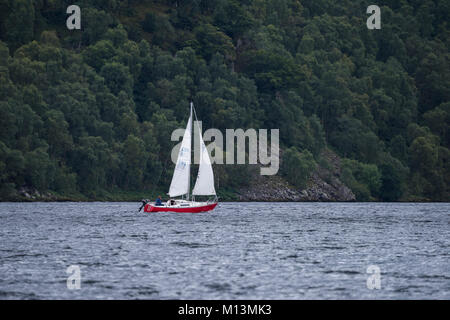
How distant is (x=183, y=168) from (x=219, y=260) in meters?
60.4

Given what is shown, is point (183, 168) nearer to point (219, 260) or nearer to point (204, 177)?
point (204, 177)

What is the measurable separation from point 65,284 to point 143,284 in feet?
15.7

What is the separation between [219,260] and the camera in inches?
2562

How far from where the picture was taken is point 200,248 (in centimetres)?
7469

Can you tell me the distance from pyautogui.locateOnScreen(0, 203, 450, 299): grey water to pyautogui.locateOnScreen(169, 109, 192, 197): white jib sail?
16412mm

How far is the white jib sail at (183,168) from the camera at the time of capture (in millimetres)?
124062

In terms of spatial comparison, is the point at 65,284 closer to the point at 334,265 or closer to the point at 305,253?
the point at 334,265

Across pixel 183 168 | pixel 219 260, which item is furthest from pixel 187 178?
pixel 219 260

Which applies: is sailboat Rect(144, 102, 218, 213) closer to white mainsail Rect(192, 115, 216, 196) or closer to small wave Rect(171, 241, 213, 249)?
white mainsail Rect(192, 115, 216, 196)

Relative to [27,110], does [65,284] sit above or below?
below

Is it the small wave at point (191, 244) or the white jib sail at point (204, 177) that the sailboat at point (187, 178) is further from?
the small wave at point (191, 244)

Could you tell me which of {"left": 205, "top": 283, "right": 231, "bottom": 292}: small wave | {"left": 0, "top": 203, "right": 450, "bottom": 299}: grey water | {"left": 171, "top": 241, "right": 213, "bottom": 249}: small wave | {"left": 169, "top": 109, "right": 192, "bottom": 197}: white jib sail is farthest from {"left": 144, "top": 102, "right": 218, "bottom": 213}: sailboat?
{"left": 205, "top": 283, "right": 231, "bottom": 292}: small wave
